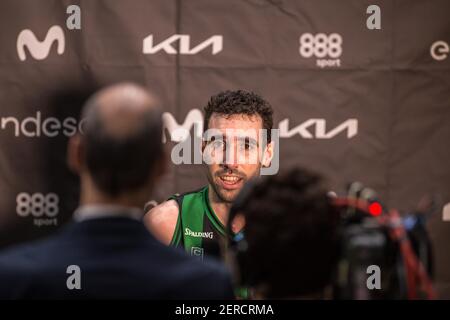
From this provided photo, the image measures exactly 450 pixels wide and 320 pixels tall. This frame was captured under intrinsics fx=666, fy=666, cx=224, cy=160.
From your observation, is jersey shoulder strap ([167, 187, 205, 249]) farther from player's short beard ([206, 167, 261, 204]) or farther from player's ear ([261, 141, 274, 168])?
player's ear ([261, 141, 274, 168])

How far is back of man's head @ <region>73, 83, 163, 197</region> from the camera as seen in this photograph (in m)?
1.09

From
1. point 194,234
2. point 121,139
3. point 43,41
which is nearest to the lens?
point 121,139

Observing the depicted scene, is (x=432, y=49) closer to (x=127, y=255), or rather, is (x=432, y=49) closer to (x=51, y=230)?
(x=51, y=230)

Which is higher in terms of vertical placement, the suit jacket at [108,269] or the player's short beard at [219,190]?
the player's short beard at [219,190]

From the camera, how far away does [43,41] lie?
119 inches

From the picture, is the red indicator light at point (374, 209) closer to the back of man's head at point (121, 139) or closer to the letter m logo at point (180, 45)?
the back of man's head at point (121, 139)

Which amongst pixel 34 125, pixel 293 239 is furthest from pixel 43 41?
pixel 293 239

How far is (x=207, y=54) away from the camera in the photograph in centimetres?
304

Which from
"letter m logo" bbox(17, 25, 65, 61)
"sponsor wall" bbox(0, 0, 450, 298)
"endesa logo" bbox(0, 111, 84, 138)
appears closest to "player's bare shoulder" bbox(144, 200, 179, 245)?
"sponsor wall" bbox(0, 0, 450, 298)

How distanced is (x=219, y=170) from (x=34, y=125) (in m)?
1.10

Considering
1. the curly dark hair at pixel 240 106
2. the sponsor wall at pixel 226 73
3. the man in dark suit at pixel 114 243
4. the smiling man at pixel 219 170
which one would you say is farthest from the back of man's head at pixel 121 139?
the sponsor wall at pixel 226 73

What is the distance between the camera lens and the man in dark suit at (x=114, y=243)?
1.08 metres

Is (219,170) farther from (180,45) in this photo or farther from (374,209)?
(374,209)

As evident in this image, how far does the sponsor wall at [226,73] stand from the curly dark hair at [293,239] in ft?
6.37
